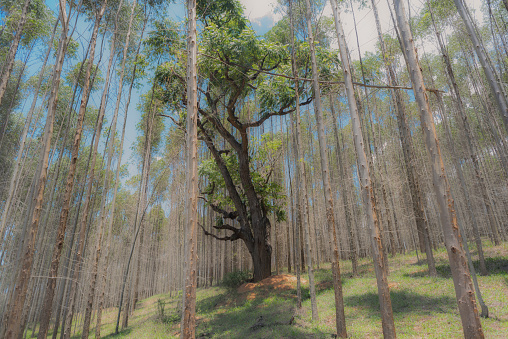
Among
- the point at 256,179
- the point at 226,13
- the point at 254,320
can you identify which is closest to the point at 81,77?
the point at 226,13

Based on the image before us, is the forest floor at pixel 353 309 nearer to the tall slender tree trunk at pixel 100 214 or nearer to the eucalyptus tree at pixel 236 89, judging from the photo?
the eucalyptus tree at pixel 236 89

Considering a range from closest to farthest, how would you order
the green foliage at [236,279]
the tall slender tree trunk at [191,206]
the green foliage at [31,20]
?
the tall slender tree trunk at [191,206] < the green foliage at [31,20] < the green foliage at [236,279]

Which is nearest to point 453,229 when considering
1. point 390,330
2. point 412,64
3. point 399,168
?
point 390,330

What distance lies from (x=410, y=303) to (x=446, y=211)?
444cm

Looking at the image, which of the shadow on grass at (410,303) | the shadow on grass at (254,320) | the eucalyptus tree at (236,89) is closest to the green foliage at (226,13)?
the eucalyptus tree at (236,89)

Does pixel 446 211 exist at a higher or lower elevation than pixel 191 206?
lower

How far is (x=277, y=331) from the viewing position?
17.1ft

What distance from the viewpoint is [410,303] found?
6.02 meters

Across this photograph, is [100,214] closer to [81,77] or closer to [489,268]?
[81,77]

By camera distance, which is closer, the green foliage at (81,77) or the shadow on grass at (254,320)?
the shadow on grass at (254,320)

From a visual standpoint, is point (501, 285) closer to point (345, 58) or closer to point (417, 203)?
point (417, 203)

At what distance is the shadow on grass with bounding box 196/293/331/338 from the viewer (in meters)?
5.14

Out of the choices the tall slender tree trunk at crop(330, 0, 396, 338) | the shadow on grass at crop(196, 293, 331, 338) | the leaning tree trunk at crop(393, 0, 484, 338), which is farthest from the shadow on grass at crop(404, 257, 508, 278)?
the leaning tree trunk at crop(393, 0, 484, 338)

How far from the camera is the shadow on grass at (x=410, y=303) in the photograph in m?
5.51
